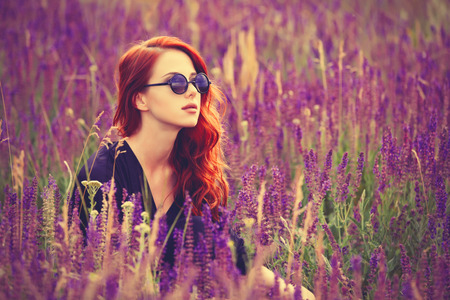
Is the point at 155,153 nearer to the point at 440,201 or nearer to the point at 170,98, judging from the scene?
the point at 170,98

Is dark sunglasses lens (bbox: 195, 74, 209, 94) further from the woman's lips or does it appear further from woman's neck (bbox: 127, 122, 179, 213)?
woman's neck (bbox: 127, 122, 179, 213)

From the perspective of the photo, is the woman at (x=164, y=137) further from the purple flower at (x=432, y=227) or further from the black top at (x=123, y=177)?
the purple flower at (x=432, y=227)

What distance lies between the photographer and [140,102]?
7.46 feet

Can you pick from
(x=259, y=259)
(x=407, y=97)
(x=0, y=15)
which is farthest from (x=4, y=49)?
(x=259, y=259)

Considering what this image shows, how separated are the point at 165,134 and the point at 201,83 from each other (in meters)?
0.28

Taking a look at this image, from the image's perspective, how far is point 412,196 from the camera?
2572 mm

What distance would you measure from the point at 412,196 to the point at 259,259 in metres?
1.31

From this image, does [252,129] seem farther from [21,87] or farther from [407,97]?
[21,87]

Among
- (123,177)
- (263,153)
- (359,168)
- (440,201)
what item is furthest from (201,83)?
(440,201)

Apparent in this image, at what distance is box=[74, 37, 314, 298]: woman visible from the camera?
2.19 m

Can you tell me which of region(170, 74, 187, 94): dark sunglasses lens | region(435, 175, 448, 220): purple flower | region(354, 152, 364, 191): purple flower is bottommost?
region(435, 175, 448, 220): purple flower

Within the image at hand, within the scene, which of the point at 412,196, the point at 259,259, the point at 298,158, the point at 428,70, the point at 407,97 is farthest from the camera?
the point at 428,70

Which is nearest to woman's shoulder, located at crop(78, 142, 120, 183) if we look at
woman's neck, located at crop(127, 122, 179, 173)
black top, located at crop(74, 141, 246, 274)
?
black top, located at crop(74, 141, 246, 274)

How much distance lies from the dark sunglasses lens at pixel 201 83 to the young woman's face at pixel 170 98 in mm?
24
